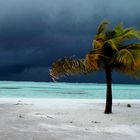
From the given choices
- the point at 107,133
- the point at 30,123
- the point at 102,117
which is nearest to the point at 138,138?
the point at 107,133

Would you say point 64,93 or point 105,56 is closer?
point 105,56

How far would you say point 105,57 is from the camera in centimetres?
1834

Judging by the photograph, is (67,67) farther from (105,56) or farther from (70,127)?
(70,127)

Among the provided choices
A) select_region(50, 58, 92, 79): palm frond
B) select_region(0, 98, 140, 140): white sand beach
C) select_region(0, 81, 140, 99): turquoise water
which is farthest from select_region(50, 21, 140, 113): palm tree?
select_region(0, 81, 140, 99): turquoise water

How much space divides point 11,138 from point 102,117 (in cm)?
681

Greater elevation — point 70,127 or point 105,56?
point 105,56

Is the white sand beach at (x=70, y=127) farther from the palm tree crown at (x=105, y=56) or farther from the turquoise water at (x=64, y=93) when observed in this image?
the turquoise water at (x=64, y=93)

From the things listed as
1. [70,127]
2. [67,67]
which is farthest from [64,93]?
[70,127]

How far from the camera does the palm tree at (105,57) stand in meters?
18.0

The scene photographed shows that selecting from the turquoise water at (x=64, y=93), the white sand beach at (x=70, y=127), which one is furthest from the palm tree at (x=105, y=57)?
the turquoise water at (x=64, y=93)

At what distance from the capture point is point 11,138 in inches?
440

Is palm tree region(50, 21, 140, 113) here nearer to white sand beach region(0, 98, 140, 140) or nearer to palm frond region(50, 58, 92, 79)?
palm frond region(50, 58, 92, 79)

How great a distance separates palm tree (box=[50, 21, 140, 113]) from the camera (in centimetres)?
1795

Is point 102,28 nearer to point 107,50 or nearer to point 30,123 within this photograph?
point 107,50
